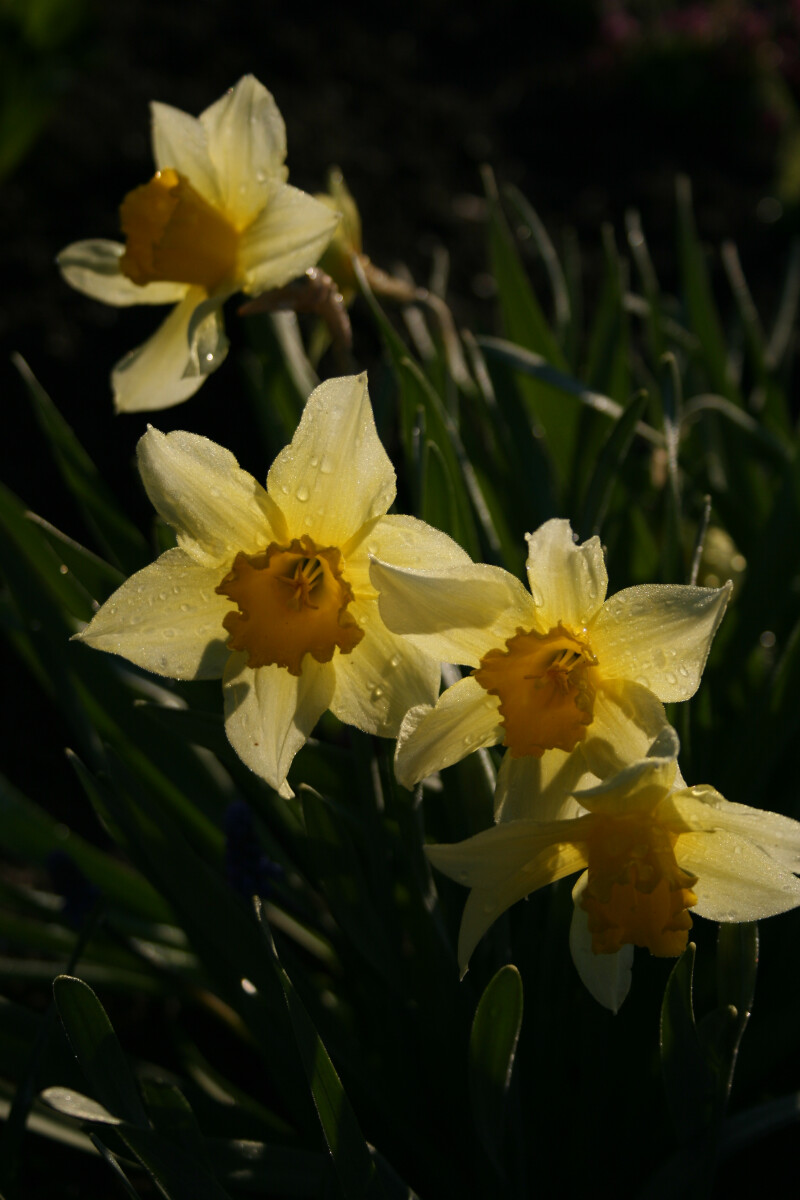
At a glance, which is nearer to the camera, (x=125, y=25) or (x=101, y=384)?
(x=101, y=384)

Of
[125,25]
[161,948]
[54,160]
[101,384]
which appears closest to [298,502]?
[161,948]

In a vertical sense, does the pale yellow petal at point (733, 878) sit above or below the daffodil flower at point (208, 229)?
below

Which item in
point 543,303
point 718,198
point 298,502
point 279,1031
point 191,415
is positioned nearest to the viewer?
point 298,502

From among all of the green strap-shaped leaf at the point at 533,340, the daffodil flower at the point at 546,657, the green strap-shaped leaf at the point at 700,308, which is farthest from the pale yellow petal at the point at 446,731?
the green strap-shaped leaf at the point at 700,308

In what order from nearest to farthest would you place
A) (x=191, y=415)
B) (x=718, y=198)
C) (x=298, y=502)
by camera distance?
(x=298, y=502) → (x=191, y=415) → (x=718, y=198)

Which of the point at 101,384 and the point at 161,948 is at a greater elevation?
the point at 101,384

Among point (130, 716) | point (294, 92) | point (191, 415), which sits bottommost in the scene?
point (191, 415)

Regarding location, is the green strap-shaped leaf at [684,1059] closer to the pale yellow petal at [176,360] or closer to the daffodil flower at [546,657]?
the daffodil flower at [546,657]

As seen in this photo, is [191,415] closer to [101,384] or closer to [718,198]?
[101,384]
